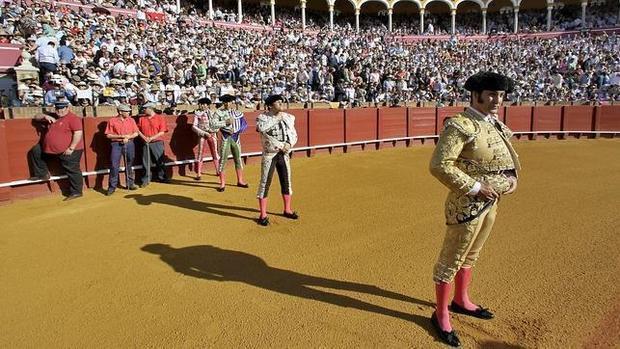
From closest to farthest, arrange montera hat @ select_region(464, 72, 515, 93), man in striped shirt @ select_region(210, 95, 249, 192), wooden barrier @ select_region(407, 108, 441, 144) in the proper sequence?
montera hat @ select_region(464, 72, 515, 93)
man in striped shirt @ select_region(210, 95, 249, 192)
wooden barrier @ select_region(407, 108, 441, 144)

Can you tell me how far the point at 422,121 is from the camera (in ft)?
42.2

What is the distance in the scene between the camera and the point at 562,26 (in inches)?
1323

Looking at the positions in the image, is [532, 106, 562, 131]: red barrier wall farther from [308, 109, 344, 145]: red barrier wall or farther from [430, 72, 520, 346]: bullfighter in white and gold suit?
[430, 72, 520, 346]: bullfighter in white and gold suit

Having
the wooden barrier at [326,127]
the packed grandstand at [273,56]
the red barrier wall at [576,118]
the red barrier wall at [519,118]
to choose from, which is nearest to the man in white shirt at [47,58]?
the packed grandstand at [273,56]

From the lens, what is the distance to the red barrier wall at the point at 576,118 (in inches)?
570

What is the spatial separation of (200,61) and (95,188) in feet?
28.9

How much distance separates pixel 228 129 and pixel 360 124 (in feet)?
18.0

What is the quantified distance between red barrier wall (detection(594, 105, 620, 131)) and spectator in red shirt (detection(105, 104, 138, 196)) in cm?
1421

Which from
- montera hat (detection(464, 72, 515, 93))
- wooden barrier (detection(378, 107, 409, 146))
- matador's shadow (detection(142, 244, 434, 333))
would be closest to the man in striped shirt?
matador's shadow (detection(142, 244, 434, 333))

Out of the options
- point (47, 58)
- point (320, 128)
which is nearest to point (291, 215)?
point (320, 128)

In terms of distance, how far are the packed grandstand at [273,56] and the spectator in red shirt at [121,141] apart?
7.94 feet

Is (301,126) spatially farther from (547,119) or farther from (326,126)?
(547,119)

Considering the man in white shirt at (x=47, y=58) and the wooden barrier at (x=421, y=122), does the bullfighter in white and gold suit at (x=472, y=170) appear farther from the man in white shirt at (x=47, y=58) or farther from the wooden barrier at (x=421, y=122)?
the wooden barrier at (x=421, y=122)

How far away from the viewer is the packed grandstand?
10297 mm
